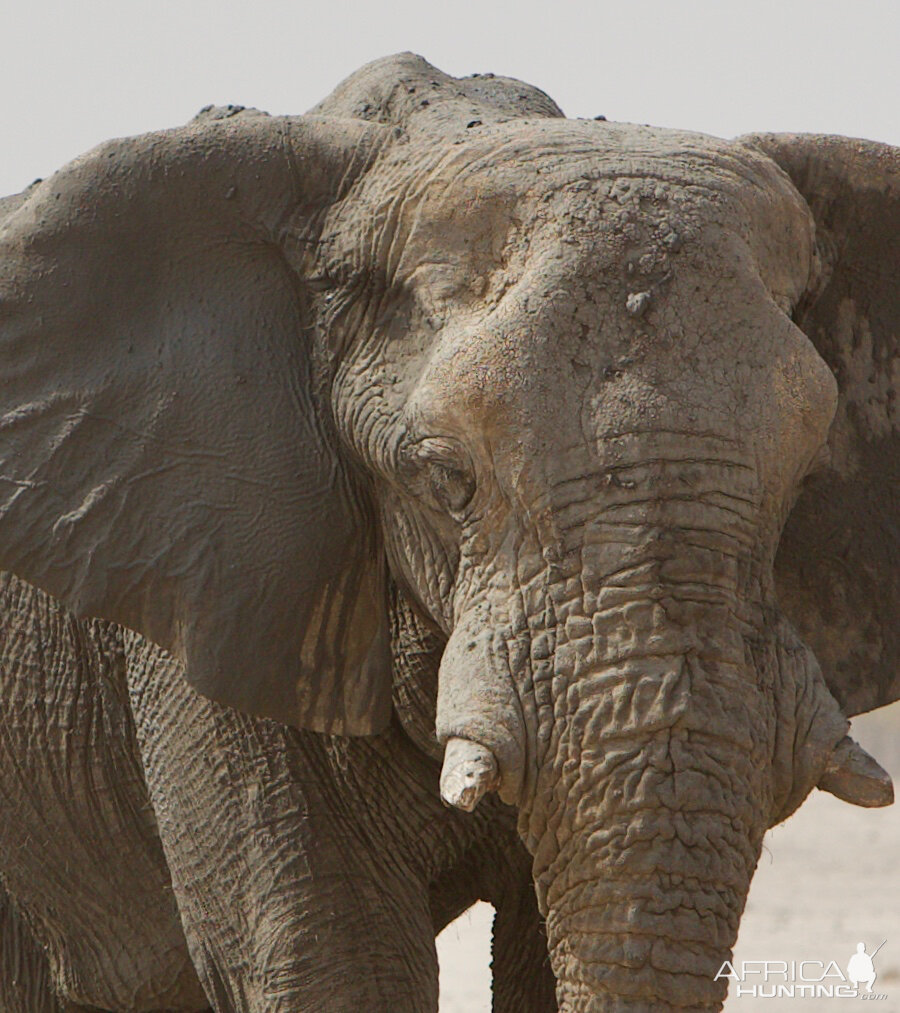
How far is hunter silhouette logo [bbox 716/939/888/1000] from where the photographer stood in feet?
28.9

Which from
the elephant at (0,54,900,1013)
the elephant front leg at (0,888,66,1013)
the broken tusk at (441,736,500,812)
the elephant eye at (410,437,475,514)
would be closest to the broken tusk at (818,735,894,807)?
the elephant at (0,54,900,1013)

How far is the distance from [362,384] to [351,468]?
18cm

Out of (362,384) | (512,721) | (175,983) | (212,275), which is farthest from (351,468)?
(175,983)

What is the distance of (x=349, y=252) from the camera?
419 cm

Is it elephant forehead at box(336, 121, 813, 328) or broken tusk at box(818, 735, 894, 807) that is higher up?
elephant forehead at box(336, 121, 813, 328)

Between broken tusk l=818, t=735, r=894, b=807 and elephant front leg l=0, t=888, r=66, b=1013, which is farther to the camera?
elephant front leg l=0, t=888, r=66, b=1013

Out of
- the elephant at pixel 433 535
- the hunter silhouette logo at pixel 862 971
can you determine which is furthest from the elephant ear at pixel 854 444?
the hunter silhouette logo at pixel 862 971

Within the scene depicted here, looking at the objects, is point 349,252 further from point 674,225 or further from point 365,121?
point 674,225

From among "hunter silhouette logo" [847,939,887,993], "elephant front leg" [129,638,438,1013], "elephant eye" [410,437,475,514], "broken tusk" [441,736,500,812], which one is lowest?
"hunter silhouette logo" [847,939,887,993]

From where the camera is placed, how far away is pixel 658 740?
3566 mm

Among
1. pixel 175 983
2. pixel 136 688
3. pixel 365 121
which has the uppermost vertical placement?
pixel 365 121

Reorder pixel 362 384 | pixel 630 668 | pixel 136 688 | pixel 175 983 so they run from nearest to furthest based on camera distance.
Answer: pixel 630 668 < pixel 362 384 < pixel 136 688 < pixel 175 983

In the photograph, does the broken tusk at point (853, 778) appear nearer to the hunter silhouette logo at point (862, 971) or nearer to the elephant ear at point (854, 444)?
the elephant ear at point (854, 444)

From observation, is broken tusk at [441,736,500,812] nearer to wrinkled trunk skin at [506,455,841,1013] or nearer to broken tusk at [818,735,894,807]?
wrinkled trunk skin at [506,455,841,1013]
